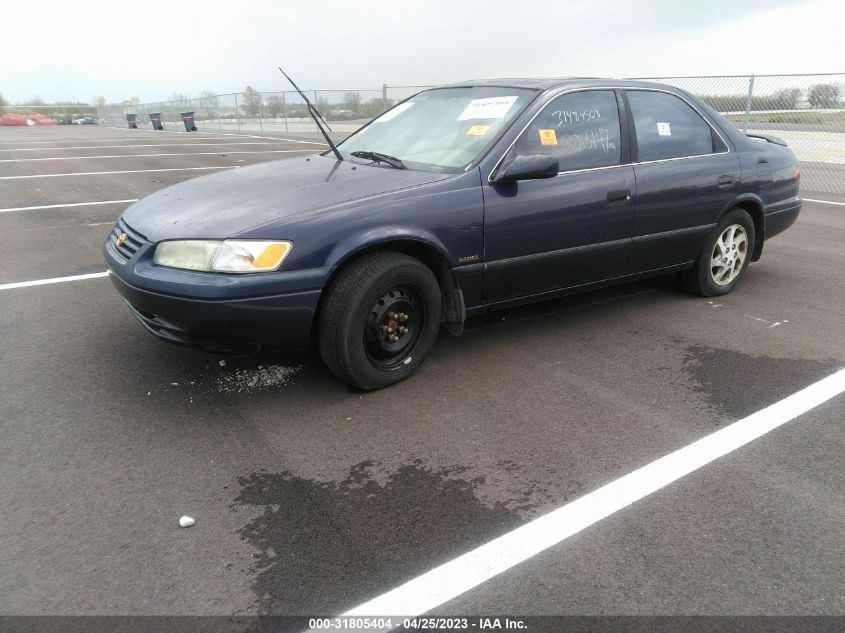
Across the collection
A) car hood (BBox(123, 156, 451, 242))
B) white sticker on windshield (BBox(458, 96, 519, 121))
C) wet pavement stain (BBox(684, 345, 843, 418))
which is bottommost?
wet pavement stain (BBox(684, 345, 843, 418))

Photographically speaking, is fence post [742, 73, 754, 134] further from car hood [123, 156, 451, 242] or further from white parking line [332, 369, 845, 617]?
car hood [123, 156, 451, 242]

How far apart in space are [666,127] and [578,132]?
2.94 ft

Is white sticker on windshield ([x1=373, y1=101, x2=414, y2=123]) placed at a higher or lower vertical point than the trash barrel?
lower

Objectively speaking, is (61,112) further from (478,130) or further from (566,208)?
(566,208)

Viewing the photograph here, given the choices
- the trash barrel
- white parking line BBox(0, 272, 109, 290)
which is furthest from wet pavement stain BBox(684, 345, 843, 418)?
the trash barrel

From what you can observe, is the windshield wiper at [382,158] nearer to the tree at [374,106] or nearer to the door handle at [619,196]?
the door handle at [619,196]

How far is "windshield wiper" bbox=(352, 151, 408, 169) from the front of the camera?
12.7ft

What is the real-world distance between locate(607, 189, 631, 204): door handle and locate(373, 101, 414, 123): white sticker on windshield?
1569 mm

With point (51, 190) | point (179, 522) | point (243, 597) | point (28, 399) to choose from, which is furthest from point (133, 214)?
point (51, 190)

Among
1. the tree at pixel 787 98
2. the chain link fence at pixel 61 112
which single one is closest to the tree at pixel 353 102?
the tree at pixel 787 98

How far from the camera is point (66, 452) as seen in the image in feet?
9.57

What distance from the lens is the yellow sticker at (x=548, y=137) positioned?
12.8ft

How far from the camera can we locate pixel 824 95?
1124 cm

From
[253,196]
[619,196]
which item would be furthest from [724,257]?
[253,196]
